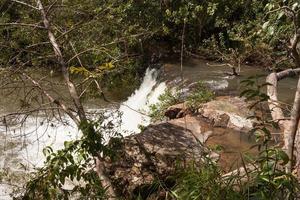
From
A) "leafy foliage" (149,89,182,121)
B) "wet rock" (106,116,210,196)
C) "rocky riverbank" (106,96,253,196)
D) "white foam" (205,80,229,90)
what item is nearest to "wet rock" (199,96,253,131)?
"rocky riverbank" (106,96,253,196)

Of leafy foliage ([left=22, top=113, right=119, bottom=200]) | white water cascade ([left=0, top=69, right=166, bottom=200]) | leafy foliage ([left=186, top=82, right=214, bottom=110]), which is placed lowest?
white water cascade ([left=0, top=69, right=166, bottom=200])

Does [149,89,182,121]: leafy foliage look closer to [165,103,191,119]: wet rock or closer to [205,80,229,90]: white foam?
[165,103,191,119]: wet rock

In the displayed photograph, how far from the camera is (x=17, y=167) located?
25.2ft

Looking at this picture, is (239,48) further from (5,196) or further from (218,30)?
(5,196)

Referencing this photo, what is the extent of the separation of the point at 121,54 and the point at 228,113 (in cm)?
282

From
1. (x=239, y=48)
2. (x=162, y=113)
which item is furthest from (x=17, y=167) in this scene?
(x=239, y=48)

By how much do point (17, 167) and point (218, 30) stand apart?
26.5ft

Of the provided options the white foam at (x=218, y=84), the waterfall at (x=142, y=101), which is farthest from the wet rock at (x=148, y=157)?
the white foam at (x=218, y=84)

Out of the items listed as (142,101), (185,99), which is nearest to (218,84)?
(185,99)

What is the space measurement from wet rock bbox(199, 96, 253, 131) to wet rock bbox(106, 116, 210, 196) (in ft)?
5.84

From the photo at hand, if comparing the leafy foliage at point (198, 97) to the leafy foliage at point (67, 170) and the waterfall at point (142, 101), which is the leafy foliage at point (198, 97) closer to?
the waterfall at point (142, 101)

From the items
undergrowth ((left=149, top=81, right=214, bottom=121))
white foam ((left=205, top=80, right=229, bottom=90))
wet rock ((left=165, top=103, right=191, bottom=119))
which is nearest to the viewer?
wet rock ((left=165, top=103, right=191, bottom=119))

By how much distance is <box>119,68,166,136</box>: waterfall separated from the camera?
9750mm

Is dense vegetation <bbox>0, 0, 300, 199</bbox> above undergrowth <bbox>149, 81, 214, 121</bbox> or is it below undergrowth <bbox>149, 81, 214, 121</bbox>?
above
